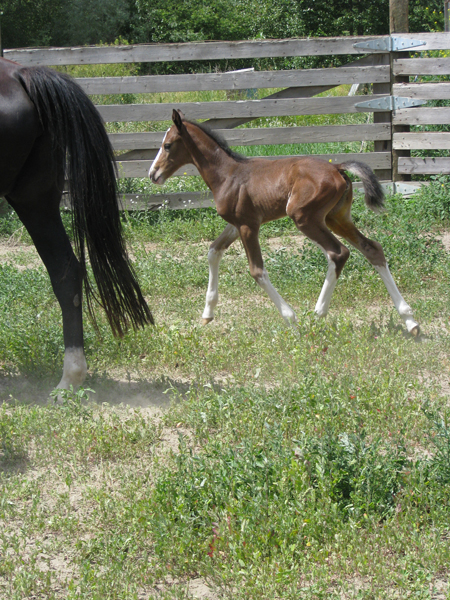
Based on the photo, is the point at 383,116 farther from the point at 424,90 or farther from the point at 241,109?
the point at 241,109

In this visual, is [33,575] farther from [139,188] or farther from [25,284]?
[139,188]

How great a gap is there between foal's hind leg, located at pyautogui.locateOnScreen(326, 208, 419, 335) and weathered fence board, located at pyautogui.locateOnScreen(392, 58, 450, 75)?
15.2ft

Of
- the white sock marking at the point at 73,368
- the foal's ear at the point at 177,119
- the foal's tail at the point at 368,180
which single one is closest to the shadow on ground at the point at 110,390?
the white sock marking at the point at 73,368

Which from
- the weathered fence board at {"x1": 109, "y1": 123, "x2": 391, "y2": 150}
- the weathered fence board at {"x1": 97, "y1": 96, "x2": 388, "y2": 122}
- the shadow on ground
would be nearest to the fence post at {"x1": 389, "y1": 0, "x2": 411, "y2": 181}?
the weathered fence board at {"x1": 109, "y1": 123, "x2": 391, "y2": 150}

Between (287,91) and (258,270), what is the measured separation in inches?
193

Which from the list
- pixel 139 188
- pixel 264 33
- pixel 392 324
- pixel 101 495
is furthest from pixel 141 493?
pixel 264 33

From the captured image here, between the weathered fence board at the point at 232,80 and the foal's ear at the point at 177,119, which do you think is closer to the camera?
the foal's ear at the point at 177,119

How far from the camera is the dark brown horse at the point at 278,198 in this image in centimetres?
523

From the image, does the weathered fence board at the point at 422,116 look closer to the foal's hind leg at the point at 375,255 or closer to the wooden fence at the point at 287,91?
the wooden fence at the point at 287,91

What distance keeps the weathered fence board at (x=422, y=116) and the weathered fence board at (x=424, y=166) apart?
51 cm

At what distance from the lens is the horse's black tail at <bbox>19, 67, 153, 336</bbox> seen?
4184 millimetres

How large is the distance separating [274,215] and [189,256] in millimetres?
2306

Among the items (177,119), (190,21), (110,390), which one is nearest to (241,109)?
(177,119)

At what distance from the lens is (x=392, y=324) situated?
5285 mm
